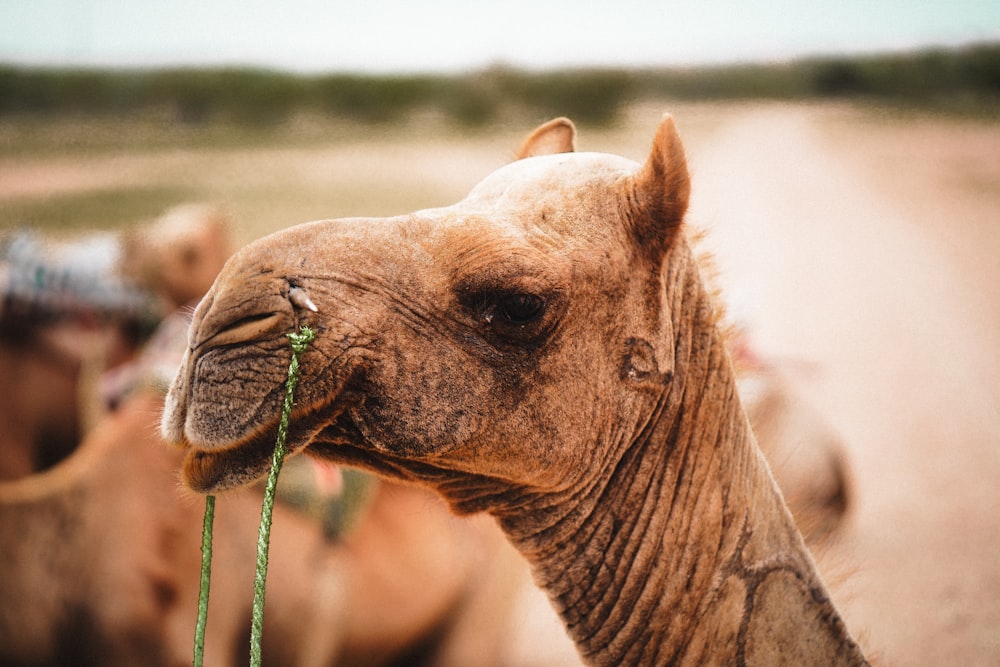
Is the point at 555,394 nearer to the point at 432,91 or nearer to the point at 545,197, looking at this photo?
the point at 545,197

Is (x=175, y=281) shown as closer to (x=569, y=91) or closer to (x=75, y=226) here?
(x=75, y=226)

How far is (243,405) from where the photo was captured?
1.42m

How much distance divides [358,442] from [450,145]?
4218 centimetres

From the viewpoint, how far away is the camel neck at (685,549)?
183 centimetres

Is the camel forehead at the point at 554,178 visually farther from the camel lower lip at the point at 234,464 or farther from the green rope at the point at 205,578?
the green rope at the point at 205,578

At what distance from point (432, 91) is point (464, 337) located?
215 feet

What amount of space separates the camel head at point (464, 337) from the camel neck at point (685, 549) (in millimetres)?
112

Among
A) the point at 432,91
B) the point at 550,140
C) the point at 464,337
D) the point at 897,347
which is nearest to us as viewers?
the point at 464,337

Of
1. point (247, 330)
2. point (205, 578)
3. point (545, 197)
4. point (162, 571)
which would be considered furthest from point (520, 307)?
point (162, 571)

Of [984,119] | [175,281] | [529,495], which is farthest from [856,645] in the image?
[984,119]

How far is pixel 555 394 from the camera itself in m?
1.67

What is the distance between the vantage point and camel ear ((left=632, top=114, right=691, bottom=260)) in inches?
67.5

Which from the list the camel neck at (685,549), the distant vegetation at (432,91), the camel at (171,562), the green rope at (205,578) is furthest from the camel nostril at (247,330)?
the distant vegetation at (432,91)

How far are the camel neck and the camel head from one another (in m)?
0.11
